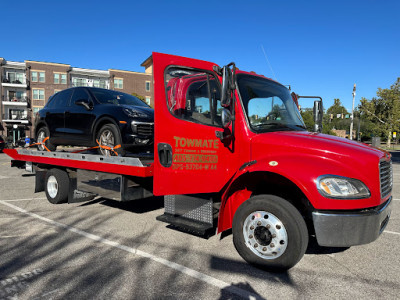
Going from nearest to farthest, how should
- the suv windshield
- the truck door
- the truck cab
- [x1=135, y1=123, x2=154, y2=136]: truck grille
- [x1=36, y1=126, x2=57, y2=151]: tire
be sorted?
the truck cab → the truck door → [x1=135, y1=123, x2=154, y2=136]: truck grille → the suv windshield → [x1=36, y1=126, x2=57, y2=151]: tire

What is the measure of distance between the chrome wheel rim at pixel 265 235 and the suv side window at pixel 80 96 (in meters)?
4.15

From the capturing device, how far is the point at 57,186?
242 inches

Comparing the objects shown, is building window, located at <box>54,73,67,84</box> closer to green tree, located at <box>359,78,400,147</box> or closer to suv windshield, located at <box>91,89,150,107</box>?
suv windshield, located at <box>91,89,150,107</box>

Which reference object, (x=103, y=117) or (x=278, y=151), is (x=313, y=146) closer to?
(x=278, y=151)

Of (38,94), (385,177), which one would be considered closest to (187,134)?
(385,177)

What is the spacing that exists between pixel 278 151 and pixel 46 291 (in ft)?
8.77

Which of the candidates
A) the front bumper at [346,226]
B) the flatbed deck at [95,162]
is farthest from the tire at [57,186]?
the front bumper at [346,226]

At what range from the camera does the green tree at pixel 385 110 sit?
141 feet

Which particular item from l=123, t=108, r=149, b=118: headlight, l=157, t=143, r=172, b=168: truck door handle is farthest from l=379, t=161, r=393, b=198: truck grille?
l=123, t=108, r=149, b=118: headlight

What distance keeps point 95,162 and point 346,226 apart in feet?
12.3

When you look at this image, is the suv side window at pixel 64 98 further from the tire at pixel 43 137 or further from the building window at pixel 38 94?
the building window at pixel 38 94

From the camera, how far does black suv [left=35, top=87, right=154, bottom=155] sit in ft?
16.9

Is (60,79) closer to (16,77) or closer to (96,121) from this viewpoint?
(16,77)

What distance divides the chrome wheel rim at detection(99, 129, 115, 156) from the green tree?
Result: 47.1 meters
